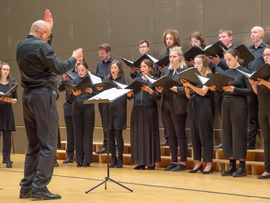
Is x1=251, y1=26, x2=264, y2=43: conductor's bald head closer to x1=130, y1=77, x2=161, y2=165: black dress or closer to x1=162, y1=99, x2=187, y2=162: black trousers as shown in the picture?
x1=162, y1=99, x2=187, y2=162: black trousers

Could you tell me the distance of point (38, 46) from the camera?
3703 mm

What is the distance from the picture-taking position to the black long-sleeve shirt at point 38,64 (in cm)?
368

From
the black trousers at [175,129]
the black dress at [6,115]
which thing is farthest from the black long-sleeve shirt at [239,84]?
the black dress at [6,115]

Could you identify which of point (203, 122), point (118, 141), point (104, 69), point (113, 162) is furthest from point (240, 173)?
point (104, 69)

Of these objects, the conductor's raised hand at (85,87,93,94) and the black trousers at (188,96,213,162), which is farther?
the conductor's raised hand at (85,87,93,94)

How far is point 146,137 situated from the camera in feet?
19.8

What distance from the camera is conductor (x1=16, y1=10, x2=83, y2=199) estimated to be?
370 cm

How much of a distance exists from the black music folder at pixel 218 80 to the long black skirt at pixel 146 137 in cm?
132

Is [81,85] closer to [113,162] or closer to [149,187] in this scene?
[113,162]

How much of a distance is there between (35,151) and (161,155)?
121 inches

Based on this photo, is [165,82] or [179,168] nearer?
[165,82]

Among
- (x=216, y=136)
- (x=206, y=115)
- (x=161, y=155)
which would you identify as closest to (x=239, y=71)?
(x=206, y=115)

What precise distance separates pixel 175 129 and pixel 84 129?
1.41 meters

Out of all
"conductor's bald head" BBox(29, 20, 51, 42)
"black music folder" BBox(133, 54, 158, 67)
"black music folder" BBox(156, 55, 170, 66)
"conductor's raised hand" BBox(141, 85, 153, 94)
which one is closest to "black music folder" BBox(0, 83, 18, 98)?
"black music folder" BBox(133, 54, 158, 67)
